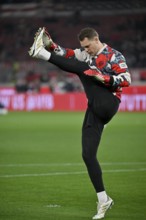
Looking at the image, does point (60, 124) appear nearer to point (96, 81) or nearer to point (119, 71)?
point (96, 81)

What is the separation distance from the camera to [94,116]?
9266mm

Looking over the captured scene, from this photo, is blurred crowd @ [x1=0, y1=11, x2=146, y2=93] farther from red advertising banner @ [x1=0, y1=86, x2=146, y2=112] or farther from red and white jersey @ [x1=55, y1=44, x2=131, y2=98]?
red and white jersey @ [x1=55, y1=44, x2=131, y2=98]

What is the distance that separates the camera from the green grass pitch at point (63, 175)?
9578 mm

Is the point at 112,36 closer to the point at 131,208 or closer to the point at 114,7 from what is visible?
the point at 114,7

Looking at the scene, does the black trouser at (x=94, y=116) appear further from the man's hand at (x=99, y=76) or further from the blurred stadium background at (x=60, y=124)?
the blurred stadium background at (x=60, y=124)

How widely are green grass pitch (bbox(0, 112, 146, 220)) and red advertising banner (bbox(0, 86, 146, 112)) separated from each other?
11890mm

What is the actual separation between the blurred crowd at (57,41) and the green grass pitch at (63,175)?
21.7 metres

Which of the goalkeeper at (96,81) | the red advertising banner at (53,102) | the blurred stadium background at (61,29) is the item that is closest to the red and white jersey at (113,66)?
the goalkeeper at (96,81)

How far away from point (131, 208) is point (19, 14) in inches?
1939

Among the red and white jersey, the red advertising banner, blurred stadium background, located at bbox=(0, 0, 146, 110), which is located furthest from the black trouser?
blurred stadium background, located at bbox=(0, 0, 146, 110)

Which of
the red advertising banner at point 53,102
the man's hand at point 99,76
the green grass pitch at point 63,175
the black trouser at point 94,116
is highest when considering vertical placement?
the man's hand at point 99,76

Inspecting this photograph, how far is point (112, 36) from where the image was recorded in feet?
177

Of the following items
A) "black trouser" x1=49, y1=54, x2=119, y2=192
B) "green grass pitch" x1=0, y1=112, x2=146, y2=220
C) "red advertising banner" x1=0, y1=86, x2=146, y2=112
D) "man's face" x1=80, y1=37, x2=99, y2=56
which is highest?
"man's face" x1=80, y1=37, x2=99, y2=56

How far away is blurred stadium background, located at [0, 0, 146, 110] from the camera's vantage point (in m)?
49.4
